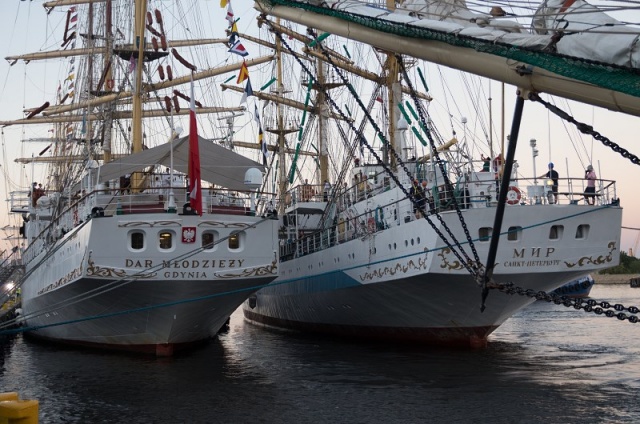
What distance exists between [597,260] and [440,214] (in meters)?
5.28

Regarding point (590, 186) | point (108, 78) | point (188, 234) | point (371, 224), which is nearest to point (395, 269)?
point (371, 224)

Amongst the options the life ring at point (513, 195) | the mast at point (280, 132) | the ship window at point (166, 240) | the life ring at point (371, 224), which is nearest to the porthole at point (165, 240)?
the ship window at point (166, 240)

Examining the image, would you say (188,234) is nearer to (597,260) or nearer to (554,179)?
(554,179)

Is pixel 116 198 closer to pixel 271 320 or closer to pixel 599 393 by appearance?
pixel 599 393

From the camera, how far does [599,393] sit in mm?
18156

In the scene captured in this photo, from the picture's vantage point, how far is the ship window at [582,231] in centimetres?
2414

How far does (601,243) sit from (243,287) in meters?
11.1

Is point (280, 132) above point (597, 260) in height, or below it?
above

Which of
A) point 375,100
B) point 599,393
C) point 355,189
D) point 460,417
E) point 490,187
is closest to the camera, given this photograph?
point 460,417

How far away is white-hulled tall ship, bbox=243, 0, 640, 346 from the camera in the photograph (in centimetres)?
1123

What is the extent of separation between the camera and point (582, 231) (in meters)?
24.3

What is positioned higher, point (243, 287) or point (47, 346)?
point (243, 287)

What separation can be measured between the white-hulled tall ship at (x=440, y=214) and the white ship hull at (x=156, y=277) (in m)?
2.50

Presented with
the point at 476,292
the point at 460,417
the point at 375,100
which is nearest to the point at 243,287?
the point at 476,292
